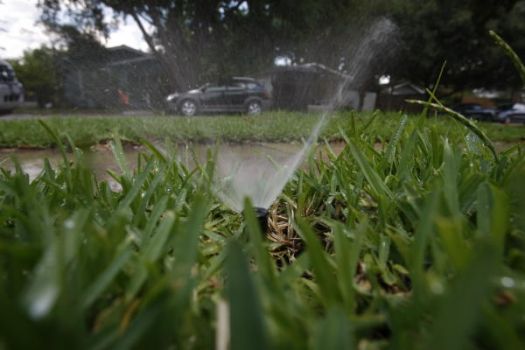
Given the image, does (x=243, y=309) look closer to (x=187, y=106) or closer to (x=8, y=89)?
(x=187, y=106)

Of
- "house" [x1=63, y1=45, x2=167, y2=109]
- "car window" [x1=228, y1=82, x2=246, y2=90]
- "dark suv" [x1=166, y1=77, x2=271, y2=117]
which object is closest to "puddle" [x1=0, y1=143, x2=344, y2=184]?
"dark suv" [x1=166, y1=77, x2=271, y2=117]

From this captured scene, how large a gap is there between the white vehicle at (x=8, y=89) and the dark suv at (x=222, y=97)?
6.61 m

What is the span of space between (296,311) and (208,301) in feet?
0.37

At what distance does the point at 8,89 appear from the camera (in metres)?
7.61

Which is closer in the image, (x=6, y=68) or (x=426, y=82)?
(x=6, y=68)

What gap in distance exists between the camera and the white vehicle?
24.1 ft

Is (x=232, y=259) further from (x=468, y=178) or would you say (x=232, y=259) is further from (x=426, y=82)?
(x=426, y=82)

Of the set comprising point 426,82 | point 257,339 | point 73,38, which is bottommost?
point 426,82

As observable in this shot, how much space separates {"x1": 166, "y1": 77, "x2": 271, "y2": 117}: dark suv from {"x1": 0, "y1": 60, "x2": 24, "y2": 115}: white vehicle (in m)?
6.61

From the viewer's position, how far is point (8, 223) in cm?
64

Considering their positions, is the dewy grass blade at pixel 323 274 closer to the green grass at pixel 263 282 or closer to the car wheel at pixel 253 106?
the green grass at pixel 263 282

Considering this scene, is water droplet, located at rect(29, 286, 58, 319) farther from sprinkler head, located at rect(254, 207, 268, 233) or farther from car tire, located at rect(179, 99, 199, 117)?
car tire, located at rect(179, 99, 199, 117)

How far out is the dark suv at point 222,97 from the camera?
1552 millimetres

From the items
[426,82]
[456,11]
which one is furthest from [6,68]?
[426,82]
